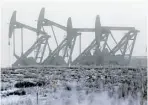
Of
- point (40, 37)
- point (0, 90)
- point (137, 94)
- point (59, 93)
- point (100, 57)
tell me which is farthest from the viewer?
Answer: point (40, 37)

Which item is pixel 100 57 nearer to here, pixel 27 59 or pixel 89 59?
pixel 89 59

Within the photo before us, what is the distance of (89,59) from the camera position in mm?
33156

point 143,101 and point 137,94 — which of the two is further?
point 137,94

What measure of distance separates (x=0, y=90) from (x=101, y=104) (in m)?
3.53

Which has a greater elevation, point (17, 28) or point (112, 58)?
point (17, 28)

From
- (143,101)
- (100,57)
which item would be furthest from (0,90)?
(100,57)

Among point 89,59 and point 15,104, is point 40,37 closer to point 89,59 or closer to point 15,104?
point 89,59

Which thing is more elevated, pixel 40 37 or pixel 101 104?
pixel 40 37

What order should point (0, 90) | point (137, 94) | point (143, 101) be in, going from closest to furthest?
point (143, 101) → point (137, 94) → point (0, 90)

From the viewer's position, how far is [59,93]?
25.7 feet

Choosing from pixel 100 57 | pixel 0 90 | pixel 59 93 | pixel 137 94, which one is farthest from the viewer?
pixel 100 57

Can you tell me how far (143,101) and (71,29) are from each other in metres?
27.8

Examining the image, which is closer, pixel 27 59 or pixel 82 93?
pixel 82 93

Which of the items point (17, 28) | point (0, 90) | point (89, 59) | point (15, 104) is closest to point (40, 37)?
point (17, 28)
